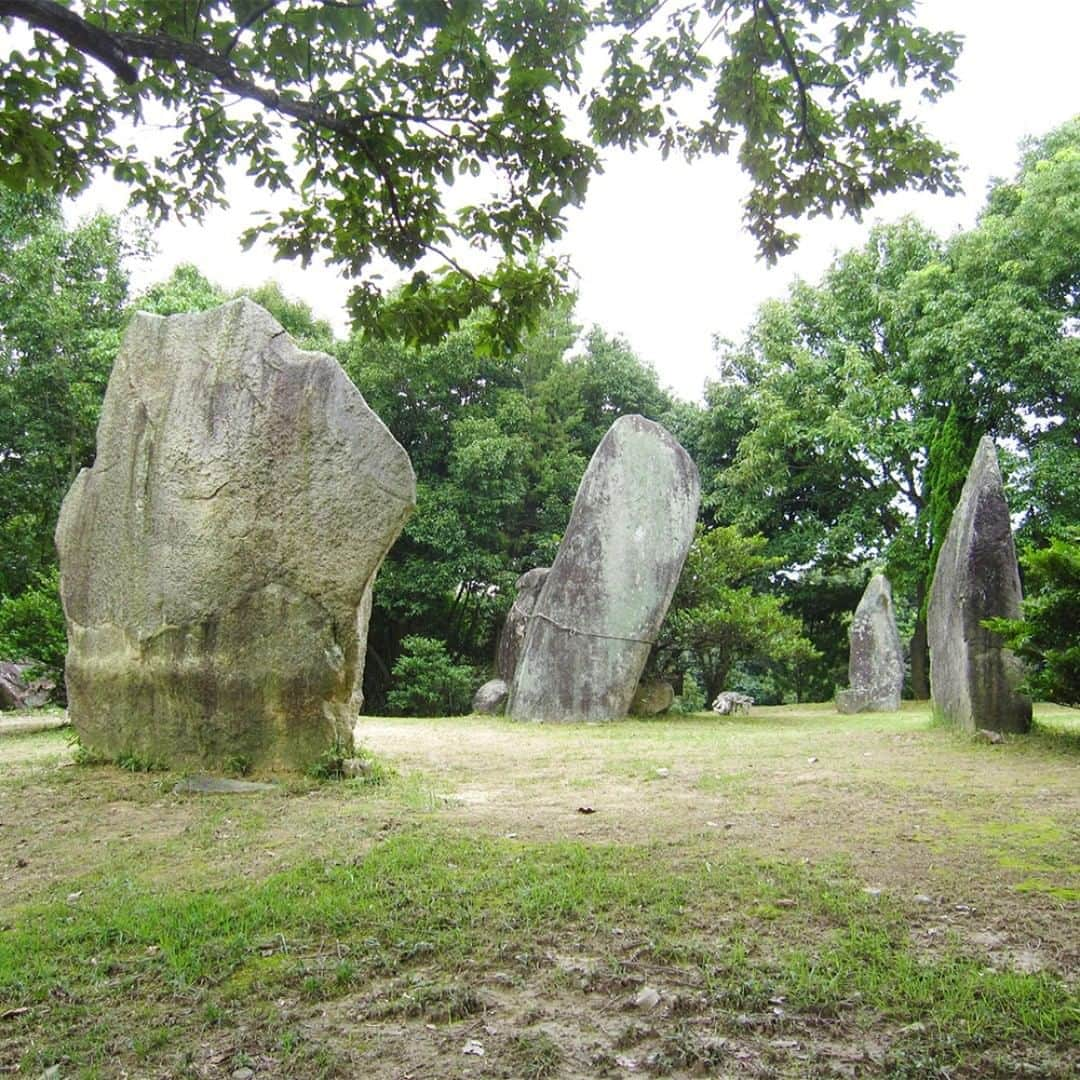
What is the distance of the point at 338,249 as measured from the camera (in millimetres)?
4863

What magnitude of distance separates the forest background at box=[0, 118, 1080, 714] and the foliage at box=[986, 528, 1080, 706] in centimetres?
585

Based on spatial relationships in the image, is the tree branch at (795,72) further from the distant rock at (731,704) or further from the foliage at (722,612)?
the distant rock at (731,704)

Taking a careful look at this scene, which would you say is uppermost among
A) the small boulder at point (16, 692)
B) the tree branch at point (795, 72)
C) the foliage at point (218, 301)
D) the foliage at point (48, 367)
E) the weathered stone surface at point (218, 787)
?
the foliage at point (218, 301)

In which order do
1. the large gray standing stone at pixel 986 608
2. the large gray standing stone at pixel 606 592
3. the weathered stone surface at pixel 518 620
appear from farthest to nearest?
the weathered stone surface at pixel 518 620, the large gray standing stone at pixel 606 592, the large gray standing stone at pixel 986 608

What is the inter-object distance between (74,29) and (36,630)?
7.40m

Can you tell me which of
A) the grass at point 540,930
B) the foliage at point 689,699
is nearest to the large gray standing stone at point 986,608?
the grass at point 540,930

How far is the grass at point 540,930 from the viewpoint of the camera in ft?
6.73

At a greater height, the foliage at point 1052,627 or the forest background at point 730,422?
the forest background at point 730,422

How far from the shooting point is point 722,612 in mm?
12352

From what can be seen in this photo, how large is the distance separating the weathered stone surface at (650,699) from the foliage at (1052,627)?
5.44 metres

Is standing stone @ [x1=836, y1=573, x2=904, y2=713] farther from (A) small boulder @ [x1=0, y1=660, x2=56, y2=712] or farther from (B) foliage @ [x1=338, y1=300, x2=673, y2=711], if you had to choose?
(A) small boulder @ [x1=0, y1=660, x2=56, y2=712]

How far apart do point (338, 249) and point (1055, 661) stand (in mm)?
5393

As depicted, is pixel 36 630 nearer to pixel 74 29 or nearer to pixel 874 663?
pixel 74 29

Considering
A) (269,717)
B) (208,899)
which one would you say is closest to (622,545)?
(269,717)
